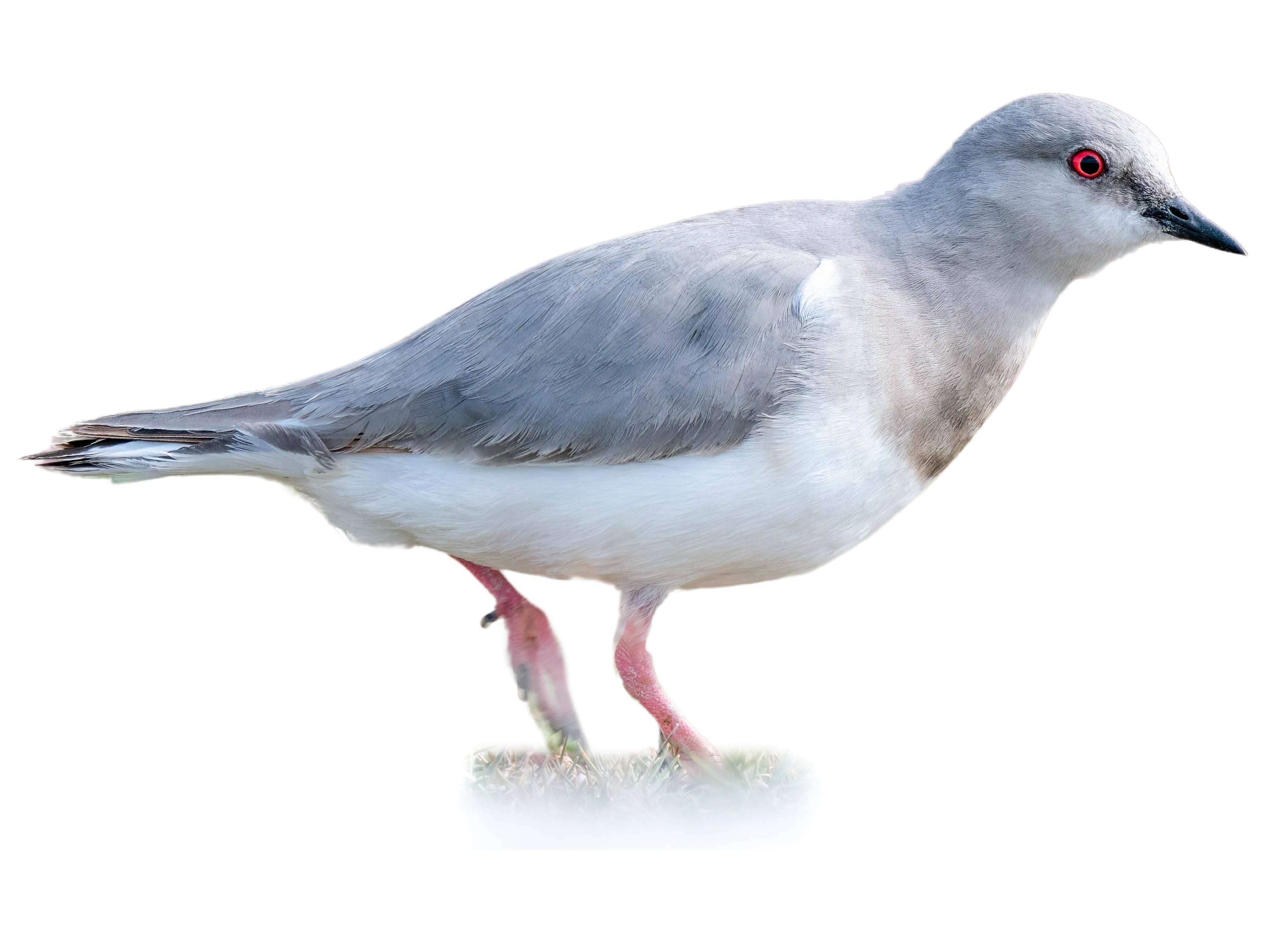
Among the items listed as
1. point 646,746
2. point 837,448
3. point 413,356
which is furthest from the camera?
point 646,746

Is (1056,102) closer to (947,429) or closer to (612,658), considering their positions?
(947,429)

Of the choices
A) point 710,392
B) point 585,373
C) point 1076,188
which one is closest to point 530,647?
point 585,373

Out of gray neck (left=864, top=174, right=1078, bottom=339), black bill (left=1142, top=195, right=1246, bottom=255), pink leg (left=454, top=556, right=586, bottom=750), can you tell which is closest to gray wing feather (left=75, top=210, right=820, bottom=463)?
gray neck (left=864, top=174, right=1078, bottom=339)

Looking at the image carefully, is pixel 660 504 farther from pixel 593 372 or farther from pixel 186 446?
pixel 186 446

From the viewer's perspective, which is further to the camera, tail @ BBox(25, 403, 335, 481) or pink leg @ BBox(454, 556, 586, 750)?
pink leg @ BBox(454, 556, 586, 750)

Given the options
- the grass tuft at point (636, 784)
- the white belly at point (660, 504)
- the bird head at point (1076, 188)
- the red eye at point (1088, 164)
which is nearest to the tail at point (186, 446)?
the white belly at point (660, 504)

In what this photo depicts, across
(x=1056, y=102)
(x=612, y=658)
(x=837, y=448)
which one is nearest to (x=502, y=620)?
(x=612, y=658)

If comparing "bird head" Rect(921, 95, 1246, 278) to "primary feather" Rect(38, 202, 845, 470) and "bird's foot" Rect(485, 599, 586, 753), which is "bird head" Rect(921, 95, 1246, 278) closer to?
"primary feather" Rect(38, 202, 845, 470)
